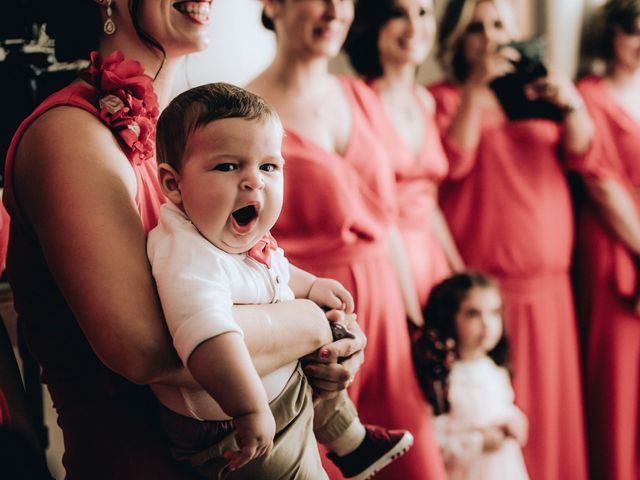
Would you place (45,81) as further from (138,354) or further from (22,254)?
(138,354)

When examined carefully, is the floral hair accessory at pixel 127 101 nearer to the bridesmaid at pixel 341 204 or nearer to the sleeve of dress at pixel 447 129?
the bridesmaid at pixel 341 204

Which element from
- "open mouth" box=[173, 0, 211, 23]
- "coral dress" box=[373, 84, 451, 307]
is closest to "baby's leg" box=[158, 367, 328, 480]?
"open mouth" box=[173, 0, 211, 23]

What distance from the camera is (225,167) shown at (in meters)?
0.77

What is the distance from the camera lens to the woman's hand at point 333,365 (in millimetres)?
861

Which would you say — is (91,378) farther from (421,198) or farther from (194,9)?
(421,198)

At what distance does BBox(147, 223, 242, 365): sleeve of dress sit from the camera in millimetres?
700

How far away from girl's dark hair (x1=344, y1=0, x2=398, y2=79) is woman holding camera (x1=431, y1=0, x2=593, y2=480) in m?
0.28

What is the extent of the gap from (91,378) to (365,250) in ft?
2.34

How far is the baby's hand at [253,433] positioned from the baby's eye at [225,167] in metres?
0.25

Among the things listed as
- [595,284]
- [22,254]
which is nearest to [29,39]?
[22,254]

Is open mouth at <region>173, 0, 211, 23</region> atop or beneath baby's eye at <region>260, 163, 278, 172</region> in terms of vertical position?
atop

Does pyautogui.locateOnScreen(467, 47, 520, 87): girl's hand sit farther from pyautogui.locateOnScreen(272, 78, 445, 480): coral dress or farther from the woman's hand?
the woman's hand

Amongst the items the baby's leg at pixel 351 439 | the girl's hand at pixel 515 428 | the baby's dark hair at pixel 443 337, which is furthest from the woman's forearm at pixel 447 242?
the baby's leg at pixel 351 439

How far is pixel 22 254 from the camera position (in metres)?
0.86
